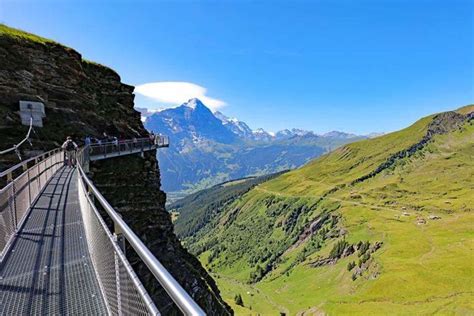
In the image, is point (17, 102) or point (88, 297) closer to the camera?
point (88, 297)

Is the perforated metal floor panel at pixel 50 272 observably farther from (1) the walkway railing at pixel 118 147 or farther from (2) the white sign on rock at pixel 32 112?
(1) the walkway railing at pixel 118 147

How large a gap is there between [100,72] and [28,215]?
41958mm

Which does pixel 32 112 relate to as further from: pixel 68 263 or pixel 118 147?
pixel 68 263

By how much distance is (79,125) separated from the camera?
41.0 m

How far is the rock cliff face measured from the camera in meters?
33.2

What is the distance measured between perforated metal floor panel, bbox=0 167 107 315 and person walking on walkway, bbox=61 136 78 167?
16380mm

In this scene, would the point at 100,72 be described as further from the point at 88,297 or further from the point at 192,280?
the point at 88,297

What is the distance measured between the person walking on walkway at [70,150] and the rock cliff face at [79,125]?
3.06 meters

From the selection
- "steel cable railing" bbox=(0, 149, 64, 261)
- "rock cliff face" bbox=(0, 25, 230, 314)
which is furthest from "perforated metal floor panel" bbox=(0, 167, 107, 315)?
"rock cliff face" bbox=(0, 25, 230, 314)

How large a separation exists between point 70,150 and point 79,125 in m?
10.3

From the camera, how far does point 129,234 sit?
5457mm

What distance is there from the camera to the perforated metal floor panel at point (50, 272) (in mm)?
7805

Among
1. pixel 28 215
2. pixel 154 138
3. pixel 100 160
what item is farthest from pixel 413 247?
pixel 28 215

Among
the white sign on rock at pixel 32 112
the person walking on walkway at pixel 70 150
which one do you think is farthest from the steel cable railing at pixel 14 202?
the white sign on rock at pixel 32 112
